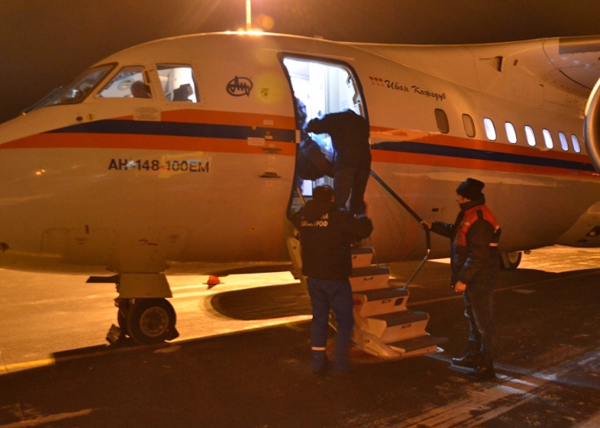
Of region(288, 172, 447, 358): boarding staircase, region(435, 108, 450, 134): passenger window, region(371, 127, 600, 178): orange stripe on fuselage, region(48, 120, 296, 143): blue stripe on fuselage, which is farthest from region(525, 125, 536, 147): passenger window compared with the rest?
region(48, 120, 296, 143): blue stripe on fuselage

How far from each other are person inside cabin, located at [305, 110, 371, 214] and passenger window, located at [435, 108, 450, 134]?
2.27m

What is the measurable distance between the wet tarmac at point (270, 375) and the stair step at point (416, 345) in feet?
0.71

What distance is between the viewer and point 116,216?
574cm

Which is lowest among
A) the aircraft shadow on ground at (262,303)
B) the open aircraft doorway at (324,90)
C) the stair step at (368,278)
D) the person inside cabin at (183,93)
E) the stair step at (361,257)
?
the aircraft shadow on ground at (262,303)

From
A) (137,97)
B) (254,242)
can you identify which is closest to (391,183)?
(254,242)

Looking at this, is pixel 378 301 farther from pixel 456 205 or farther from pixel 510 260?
pixel 510 260

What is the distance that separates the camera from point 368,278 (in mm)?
6227

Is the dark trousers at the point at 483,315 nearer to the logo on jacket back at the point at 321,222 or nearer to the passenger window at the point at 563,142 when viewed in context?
the logo on jacket back at the point at 321,222

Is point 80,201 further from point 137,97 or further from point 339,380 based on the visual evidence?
point 339,380

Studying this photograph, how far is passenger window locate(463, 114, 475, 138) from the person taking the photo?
28.1 ft

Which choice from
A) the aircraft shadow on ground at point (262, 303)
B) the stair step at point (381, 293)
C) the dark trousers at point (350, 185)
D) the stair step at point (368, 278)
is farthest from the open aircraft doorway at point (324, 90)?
the aircraft shadow on ground at point (262, 303)

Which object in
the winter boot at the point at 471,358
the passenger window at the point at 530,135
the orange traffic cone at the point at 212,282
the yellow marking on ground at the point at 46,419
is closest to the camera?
the yellow marking on ground at the point at 46,419

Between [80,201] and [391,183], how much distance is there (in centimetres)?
401

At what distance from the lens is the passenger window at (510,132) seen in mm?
9320
